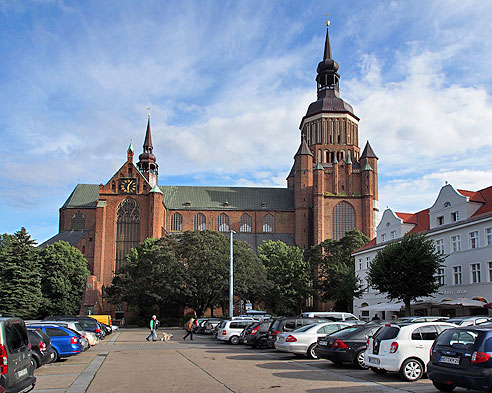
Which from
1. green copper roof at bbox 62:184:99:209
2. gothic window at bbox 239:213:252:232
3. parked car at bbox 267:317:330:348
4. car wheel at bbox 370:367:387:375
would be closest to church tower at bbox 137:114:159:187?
green copper roof at bbox 62:184:99:209

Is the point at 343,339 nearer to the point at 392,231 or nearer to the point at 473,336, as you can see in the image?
the point at 473,336

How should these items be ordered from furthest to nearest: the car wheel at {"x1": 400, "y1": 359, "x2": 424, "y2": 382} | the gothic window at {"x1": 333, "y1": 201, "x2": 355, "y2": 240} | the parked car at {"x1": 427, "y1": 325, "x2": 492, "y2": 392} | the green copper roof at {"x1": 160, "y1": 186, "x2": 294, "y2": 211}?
the green copper roof at {"x1": 160, "y1": 186, "x2": 294, "y2": 211}
the gothic window at {"x1": 333, "y1": 201, "x2": 355, "y2": 240}
the car wheel at {"x1": 400, "y1": 359, "x2": 424, "y2": 382}
the parked car at {"x1": 427, "y1": 325, "x2": 492, "y2": 392}

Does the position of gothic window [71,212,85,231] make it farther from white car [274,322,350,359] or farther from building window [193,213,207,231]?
white car [274,322,350,359]

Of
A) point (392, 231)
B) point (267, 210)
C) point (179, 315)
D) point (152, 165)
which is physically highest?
point (152, 165)

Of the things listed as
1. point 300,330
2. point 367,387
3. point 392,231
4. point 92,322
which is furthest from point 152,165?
point 367,387

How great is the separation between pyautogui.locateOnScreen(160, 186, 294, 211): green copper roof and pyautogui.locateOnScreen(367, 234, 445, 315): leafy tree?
184ft

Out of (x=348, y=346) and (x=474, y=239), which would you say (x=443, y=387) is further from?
(x=474, y=239)

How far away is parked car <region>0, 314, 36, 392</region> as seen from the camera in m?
9.52

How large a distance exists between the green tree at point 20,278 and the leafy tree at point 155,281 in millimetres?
10716

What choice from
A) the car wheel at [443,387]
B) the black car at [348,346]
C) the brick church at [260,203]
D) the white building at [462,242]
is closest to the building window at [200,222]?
the brick church at [260,203]

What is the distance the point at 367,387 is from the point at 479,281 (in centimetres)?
2518

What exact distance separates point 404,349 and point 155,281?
46926mm

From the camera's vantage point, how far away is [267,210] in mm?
92188

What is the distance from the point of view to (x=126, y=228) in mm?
82938
